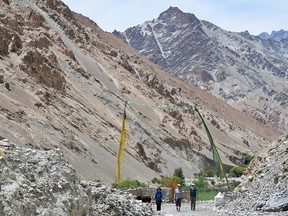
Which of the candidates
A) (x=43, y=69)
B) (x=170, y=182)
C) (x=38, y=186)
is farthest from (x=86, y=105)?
(x=38, y=186)

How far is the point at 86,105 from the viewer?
189ft

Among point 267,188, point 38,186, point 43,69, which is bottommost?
point 267,188

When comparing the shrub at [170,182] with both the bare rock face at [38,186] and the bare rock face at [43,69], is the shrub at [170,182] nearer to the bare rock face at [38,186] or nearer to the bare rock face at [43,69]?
the bare rock face at [43,69]

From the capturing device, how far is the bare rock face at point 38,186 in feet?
32.1

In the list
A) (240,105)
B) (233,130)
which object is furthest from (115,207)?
(240,105)

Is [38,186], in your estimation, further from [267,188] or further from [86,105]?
[86,105]

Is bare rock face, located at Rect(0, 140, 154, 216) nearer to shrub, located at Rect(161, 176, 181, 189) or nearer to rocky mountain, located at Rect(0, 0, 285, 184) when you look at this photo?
rocky mountain, located at Rect(0, 0, 285, 184)

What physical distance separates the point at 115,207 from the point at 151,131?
50530mm

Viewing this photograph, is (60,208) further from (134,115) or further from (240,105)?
(240,105)

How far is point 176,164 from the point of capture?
6431 cm

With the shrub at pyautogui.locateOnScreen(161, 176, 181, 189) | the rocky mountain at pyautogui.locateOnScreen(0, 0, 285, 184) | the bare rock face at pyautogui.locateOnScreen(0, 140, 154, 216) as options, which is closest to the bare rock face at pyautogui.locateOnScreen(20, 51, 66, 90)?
the rocky mountain at pyautogui.locateOnScreen(0, 0, 285, 184)

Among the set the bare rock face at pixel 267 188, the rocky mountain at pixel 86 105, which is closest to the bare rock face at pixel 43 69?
the rocky mountain at pixel 86 105

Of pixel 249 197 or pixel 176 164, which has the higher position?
pixel 249 197

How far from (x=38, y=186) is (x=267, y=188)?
37.0ft
